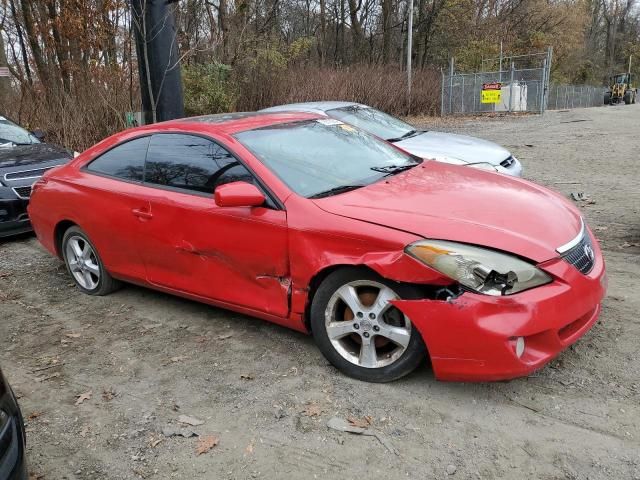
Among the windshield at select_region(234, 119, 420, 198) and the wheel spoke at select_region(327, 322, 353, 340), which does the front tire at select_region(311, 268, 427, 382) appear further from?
the windshield at select_region(234, 119, 420, 198)

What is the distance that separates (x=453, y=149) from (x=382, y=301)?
190 inches

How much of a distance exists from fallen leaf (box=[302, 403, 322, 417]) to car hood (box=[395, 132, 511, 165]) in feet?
15.1

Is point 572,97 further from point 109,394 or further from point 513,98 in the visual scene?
point 109,394

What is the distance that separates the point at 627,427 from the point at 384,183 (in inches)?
74.7

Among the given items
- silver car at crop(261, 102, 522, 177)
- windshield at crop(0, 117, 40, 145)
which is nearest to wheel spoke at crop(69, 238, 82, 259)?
silver car at crop(261, 102, 522, 177)

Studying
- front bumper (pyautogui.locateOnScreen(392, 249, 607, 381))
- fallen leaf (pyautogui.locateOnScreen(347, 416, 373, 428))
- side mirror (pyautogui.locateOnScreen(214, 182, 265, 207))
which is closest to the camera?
front bumper (pyautogui.locateOnScreen(392, 249, 607, 381))

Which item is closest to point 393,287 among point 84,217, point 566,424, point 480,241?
point 480,241

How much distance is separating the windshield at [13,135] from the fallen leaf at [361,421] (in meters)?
7.18

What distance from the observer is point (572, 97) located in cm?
4150

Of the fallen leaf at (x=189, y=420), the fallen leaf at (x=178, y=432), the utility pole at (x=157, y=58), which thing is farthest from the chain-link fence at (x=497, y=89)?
the fallen leaf at (x=178, y=432)

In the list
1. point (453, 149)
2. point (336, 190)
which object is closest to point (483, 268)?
point (336, 190)

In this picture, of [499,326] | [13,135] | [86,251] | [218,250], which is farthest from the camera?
[13,135]

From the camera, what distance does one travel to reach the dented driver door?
3428 millimetres

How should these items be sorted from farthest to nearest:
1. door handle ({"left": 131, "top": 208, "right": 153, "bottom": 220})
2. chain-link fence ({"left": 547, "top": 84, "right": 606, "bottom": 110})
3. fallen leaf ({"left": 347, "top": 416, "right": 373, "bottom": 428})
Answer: chain-link fence ({"left": 547, "top": 84, "right": 606, "bottom": 110}) < door handle ({"left": 131, "top": 208, "right": 153, "bottom": 220}) < fallen leaf ({"left": 347, "top": 416, "right": 373, "bottom": 428})
